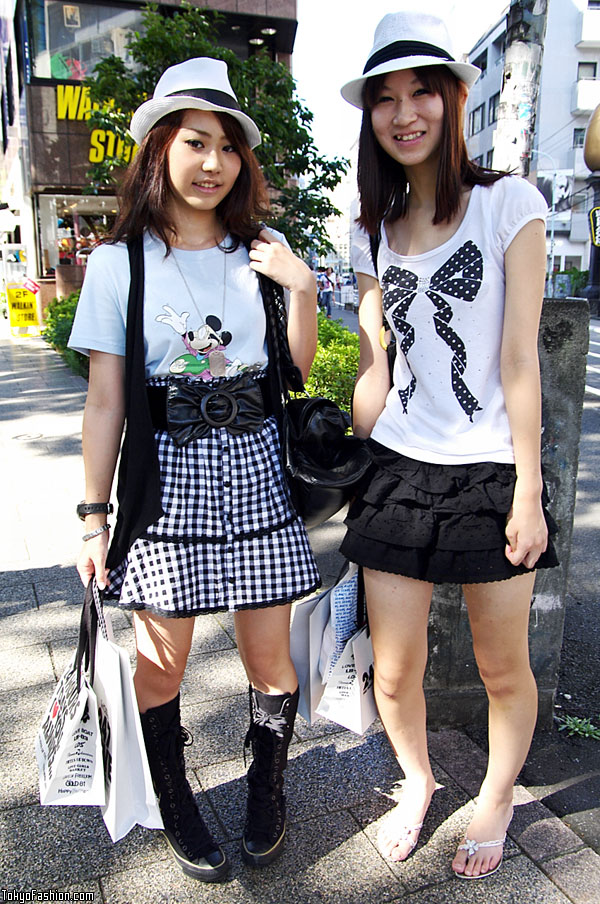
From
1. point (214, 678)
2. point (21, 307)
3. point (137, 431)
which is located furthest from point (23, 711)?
point (21, 307)

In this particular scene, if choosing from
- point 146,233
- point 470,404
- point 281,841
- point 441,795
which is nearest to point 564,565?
point 441,795

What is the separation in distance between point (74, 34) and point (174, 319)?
19.0 meters

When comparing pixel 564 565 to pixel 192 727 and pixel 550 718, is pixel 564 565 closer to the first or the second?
pixel 550 718

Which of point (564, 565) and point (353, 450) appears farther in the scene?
point (564, 565)

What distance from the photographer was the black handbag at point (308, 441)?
198 centimetres

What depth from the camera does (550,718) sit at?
9.26 ft

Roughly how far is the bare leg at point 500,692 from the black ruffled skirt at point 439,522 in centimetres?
9

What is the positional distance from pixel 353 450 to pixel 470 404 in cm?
34

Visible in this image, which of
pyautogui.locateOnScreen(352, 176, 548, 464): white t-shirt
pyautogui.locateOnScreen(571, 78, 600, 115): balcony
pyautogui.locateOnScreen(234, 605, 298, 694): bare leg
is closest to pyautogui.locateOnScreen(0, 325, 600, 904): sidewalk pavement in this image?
pyautogui.locateOnScreen(234, 605, 298, 694): bare leg

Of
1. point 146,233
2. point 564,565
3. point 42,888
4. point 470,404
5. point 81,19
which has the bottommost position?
point 42,888

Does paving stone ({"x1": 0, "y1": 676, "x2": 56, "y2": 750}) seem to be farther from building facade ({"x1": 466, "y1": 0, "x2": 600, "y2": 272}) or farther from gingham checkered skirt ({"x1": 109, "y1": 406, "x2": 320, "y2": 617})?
building facade ({"x1": 466, "y1": 0, "x2": 600, "y2": 272})

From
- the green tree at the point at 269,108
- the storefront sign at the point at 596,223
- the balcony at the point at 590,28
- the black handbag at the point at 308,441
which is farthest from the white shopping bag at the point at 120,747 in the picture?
the balcony at the point at 590,28

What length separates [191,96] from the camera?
1.87 meters

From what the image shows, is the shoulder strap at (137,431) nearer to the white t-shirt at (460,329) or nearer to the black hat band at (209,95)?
the black hat band at (209,95)
